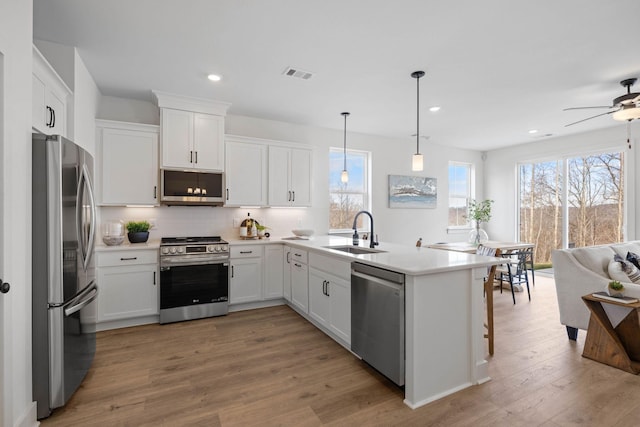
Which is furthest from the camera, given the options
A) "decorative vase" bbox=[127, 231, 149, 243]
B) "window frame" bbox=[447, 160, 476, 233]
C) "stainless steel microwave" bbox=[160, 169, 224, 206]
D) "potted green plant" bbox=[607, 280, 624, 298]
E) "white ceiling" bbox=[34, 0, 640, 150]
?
"window frame" bbox=[447, 160, 476, 233]

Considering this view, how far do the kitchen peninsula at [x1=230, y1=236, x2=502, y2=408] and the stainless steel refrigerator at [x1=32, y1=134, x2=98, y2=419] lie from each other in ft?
6.77

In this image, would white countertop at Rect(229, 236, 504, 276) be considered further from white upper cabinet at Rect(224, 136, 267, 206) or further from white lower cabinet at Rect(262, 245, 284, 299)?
white upper cabinet at Rect(224, 136, 267, 206)

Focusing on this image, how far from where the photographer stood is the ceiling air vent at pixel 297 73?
3255mm

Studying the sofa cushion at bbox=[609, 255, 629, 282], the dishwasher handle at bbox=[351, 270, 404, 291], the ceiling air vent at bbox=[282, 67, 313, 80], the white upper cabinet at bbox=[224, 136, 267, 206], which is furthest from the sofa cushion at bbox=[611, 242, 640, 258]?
the white upper cabinet at bbox=[224, 136, 267, 206]

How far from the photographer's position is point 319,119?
4926 millimetres

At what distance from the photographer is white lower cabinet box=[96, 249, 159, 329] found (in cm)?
338

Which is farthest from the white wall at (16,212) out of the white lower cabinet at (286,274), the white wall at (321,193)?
the white lower cabinet at (286,274)

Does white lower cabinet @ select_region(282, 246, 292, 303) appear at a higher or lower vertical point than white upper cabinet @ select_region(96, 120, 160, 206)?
lower

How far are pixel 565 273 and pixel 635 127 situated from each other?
141 inches

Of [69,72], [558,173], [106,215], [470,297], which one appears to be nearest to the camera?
[470,297]

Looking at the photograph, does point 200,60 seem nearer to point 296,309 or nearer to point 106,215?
point 106,215

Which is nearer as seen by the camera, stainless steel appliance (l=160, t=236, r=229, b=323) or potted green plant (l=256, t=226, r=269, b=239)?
stainless steel appliance (l=160, t=236, r=229, b=323)

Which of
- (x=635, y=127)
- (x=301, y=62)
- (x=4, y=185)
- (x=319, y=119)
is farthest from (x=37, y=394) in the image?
(x=635, y=127)

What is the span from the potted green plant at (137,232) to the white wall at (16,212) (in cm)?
196
